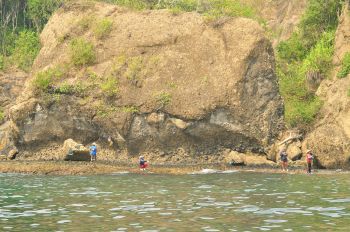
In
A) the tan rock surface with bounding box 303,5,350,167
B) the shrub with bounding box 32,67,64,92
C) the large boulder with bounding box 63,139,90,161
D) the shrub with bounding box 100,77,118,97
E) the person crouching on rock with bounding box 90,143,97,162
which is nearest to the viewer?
the tan rock surface with bounding box 303,5,350,167

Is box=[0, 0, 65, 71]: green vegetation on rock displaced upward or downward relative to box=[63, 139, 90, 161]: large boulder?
upward

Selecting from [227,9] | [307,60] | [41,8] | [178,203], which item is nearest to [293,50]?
[227,9]

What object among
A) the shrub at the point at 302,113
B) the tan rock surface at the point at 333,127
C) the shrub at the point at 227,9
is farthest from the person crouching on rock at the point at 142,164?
the shrub at the point at 227,9

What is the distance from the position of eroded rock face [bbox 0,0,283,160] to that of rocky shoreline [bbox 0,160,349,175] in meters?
4.73

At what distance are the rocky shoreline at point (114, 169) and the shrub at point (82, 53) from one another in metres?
12.8

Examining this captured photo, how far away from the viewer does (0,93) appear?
2643 inches

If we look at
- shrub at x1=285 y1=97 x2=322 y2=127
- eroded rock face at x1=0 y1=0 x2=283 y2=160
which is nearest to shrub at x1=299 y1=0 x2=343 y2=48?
eroded rock face at x1=0 y1=0 x2=283 y2=160

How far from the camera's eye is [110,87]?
174 ft

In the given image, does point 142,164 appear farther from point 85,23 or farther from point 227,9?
point 227,9

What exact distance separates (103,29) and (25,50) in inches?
712

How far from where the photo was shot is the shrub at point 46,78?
53.9m

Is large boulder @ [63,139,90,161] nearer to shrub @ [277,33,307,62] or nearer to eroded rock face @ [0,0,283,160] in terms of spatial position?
eroded rock face @ [0,0,283,160]

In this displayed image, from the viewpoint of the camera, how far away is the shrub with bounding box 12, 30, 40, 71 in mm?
71438

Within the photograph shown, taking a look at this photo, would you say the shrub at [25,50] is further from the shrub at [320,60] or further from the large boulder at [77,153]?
the shrub at [320,60]
